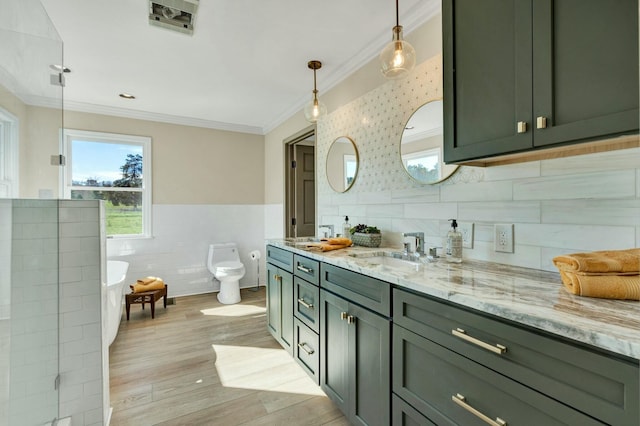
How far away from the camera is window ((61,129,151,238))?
369cm

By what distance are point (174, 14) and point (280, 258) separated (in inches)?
74.6

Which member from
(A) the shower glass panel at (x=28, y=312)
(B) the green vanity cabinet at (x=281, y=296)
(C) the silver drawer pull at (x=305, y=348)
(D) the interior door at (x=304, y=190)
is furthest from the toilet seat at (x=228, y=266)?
(A) the shower glass panel at (x=28, y=312)

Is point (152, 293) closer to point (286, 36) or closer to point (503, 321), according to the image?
point (286, 36)

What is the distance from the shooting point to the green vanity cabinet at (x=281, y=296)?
234cm

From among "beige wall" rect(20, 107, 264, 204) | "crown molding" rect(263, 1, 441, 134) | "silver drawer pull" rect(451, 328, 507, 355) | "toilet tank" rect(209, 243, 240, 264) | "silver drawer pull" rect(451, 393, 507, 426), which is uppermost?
"crown molding" rect(263, 1, 441, 134)

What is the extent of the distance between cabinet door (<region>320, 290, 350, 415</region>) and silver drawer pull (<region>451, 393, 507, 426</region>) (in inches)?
26.1

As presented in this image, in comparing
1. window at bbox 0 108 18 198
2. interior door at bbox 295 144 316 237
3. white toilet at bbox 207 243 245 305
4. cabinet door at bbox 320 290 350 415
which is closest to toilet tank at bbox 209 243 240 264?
white toilet at bbox 207 243 245 305

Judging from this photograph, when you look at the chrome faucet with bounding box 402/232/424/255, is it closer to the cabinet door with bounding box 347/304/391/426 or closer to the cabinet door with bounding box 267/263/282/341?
the cabinet door with bounding box 347/304/391/426

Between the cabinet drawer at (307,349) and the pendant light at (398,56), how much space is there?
1668mm

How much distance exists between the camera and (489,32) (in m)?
1.21

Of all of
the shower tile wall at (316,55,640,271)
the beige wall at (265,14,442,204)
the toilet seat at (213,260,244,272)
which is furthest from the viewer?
the toilet seat at (213,260,244,272)

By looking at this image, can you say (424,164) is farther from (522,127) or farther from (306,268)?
(306,268)

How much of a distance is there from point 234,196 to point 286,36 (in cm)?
280

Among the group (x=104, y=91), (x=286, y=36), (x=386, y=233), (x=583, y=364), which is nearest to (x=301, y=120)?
(x=286, y=36)
